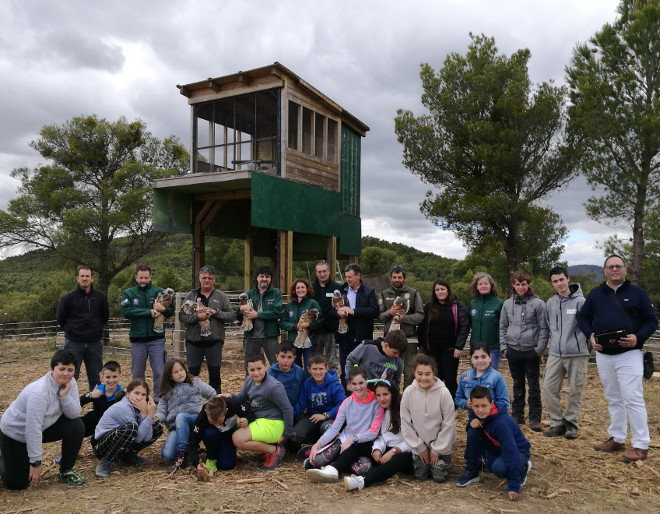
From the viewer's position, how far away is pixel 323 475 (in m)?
4.62

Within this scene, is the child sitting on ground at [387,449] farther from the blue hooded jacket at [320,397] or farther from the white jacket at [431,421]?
the blue hooded jacket at [320,397]

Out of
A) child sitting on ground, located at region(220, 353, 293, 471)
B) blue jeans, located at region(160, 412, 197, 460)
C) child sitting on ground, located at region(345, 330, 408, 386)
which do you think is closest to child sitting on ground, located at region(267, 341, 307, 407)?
child sitting on ground, located at region(220, 353, 293, 471)

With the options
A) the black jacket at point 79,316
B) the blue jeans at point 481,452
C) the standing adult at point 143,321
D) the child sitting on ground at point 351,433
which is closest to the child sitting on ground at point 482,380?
the blue jeans at point 481,452

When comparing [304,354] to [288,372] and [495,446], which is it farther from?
[495,446]

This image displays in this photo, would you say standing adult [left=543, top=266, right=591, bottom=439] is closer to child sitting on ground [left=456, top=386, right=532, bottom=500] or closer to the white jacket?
child sitting on ground [left=456, top=386, right=532, bottom=500]

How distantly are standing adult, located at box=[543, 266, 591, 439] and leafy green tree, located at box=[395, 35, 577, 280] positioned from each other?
8.06 metres

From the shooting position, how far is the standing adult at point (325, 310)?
711cm

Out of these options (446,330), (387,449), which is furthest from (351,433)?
(446,330)

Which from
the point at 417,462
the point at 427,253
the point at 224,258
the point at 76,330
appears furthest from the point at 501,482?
the point at 427,253

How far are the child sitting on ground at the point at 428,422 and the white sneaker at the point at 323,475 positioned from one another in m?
0.73

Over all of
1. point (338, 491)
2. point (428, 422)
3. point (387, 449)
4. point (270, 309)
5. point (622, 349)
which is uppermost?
point (270, 309)

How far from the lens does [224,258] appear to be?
2520 cm

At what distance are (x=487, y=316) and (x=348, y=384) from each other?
2.24 metres

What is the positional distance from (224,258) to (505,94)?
1532 centimetres
